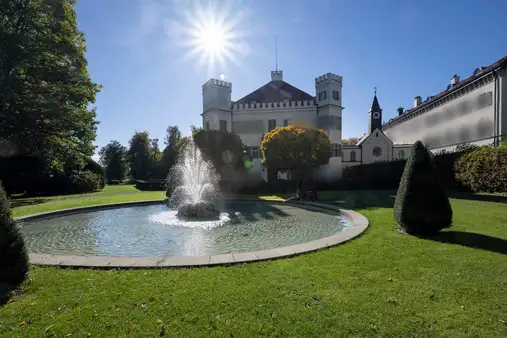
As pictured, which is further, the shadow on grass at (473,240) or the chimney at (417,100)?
the chimney at (417,100)

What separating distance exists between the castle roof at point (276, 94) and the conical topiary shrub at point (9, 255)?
35343mm

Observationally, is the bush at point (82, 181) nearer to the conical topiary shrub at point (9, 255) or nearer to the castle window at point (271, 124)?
the castle window at point (271, 124)

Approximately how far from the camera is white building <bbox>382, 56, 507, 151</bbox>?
71.4 ft

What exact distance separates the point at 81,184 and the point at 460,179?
35.2 metres

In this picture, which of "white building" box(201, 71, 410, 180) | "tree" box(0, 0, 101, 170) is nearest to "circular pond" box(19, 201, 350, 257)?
"tree" box(0, 0, 101, 170)

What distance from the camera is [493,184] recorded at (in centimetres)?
1527

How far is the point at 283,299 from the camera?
377cm

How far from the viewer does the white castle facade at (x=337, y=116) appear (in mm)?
24469

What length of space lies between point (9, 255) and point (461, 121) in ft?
112

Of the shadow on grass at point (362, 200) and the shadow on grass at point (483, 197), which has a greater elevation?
the shadow on grass at point (483, 197)

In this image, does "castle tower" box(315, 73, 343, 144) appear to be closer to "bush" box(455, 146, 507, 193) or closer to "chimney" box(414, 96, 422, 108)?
"bush" box(455, 146, 507, 193)

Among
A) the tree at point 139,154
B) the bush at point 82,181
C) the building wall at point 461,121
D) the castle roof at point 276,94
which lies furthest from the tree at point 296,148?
the tree at point 139,154

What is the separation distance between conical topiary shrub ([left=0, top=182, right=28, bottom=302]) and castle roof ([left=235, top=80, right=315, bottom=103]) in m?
35.3

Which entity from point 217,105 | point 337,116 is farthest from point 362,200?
point 217,105
